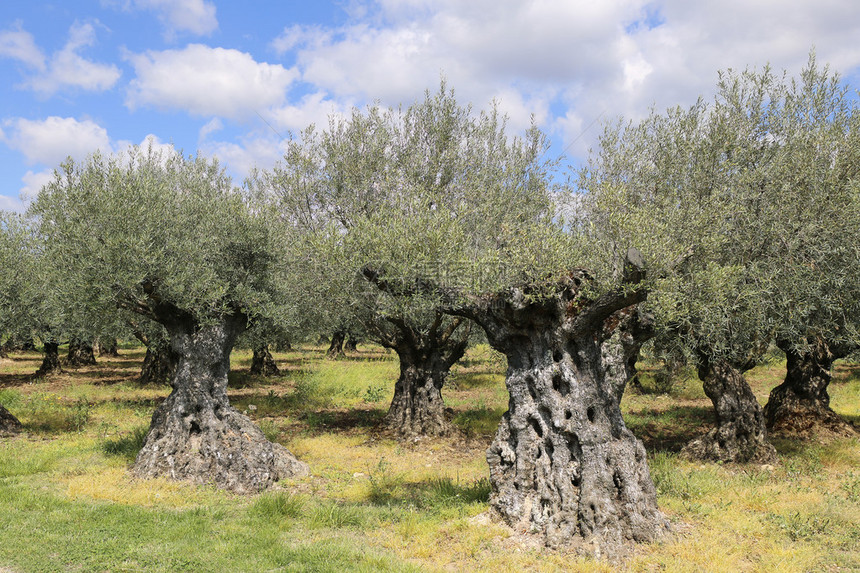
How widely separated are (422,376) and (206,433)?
826cm

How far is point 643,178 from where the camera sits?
1628 cm

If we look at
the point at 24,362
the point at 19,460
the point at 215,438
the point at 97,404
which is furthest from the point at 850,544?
the point at 24,362

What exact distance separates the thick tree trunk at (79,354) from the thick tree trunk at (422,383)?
2888 centimetres

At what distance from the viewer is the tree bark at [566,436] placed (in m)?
10.1

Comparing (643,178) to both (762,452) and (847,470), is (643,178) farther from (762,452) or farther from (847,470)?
(847,470)

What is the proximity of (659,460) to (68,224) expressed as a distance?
57.0 ft

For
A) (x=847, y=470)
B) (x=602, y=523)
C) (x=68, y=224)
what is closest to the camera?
(x=602, y=523)

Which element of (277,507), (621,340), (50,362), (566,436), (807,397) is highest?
(621,340)

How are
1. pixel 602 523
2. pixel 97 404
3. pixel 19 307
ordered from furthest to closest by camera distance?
pixel 97 404 → pixel 19 307 → pixel 602 523

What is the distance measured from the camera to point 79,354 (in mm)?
40250

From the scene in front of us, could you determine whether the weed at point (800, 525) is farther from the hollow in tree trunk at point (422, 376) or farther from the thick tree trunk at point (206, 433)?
the thick tree trunk at point (206, 433)

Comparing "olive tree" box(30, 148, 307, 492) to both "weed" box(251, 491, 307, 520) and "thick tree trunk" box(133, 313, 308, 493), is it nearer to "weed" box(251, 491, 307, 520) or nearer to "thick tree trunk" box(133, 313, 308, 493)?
"thick tree trunk" box(133, 313, 308, 493)

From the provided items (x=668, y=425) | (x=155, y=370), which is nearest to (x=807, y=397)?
(x=668, y=425)

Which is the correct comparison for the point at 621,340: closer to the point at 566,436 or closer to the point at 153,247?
the point at 566,436
